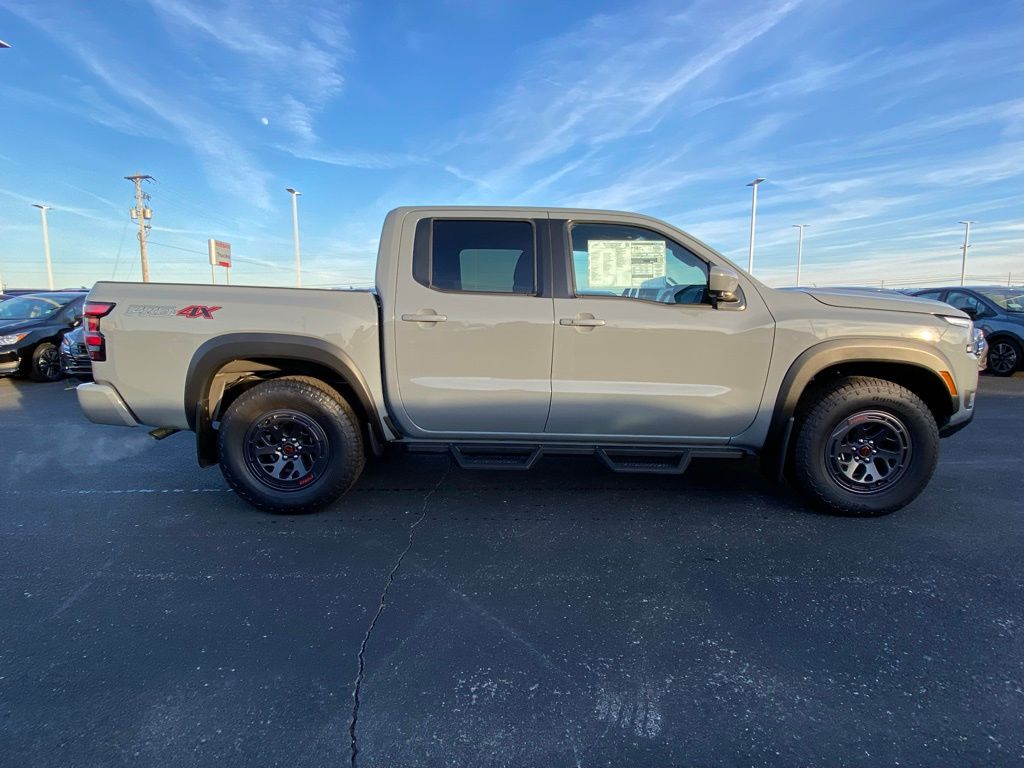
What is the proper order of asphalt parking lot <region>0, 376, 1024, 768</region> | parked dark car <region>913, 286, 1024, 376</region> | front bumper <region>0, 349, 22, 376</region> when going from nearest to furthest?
asphalt parking lot <region>0, 376, 1024, 768</region>, front bumper <region>0, 349, 22, 376</region>, parked dark car <region>913, 286, 1024, 376</region>

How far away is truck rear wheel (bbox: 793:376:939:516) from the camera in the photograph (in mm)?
3359

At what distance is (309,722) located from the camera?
1.87m

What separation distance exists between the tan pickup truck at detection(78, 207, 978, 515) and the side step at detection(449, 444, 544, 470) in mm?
20

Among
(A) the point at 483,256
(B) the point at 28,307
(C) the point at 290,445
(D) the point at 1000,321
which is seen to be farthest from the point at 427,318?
(D) the point at 1000,321

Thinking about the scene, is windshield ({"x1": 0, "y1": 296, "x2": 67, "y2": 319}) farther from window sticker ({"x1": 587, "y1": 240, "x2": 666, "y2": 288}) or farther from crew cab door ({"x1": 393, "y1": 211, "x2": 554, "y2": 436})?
window sticker ({"x1": 587, "y1": 240, "x2": 666, "y2": 288})

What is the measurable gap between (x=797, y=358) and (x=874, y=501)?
3.66ft

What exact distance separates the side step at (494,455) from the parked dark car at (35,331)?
871cm

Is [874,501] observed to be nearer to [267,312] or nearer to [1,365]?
[267,312]

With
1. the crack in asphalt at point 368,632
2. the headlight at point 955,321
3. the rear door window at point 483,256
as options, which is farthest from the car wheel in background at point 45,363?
the headlight at point 955,321

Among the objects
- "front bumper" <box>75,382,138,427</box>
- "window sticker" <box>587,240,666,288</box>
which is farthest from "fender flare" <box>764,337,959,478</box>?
"front bumper" <box>75,382,138,427</box>

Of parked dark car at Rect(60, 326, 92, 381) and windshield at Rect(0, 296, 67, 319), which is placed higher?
windshield at Rect(0, 296, 67, 319)

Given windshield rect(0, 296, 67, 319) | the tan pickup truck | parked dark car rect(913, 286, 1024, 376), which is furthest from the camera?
windshield rect(0, 296, 67, 319)

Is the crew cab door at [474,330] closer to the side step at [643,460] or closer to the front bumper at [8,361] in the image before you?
the side step at [643,460]

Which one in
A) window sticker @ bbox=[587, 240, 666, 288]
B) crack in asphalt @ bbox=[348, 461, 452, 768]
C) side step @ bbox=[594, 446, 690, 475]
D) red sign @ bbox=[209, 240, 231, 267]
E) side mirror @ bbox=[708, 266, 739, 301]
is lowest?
crack in asphalt @ bbox=[348, 461, 452, 768]
